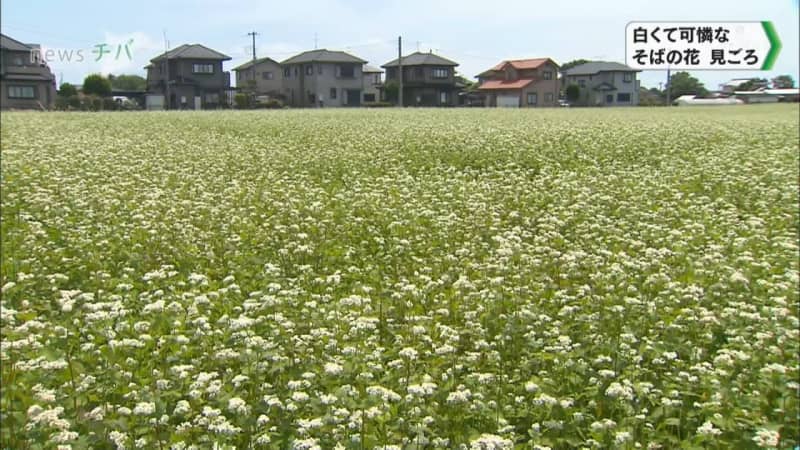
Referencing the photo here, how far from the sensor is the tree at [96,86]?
249 feet

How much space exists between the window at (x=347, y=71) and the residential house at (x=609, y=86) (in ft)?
97.3

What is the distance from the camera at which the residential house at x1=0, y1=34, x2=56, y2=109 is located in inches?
2611

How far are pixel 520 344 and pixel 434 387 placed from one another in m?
1.59

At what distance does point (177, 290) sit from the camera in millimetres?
7500

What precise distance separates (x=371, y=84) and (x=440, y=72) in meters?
12.7

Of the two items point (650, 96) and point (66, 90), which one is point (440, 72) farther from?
point (66, 90)

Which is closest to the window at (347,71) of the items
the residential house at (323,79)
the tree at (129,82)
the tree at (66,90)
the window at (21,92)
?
the residential house at (323,79)

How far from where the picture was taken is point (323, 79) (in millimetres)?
90312

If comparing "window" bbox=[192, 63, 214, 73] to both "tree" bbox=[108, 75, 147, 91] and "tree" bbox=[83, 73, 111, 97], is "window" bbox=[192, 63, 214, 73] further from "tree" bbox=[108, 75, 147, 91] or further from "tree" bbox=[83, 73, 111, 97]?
"tree" bbox=[108, 75, 147, 91]

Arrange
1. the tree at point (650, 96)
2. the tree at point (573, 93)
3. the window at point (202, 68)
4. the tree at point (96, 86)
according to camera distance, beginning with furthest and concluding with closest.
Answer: the tree at point (573, 93)
the tree at point (650, 96)
the window at point (202, 68)
the tree at point (96, 86)

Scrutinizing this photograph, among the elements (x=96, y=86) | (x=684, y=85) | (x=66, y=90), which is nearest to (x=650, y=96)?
(x=684, y=85)

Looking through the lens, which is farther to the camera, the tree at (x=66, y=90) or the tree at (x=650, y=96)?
the tree at (x=650, y=96)

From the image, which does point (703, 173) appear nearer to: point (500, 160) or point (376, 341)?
point (500, 160)

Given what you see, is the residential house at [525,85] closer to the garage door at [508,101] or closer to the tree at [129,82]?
the garage door at [508,101]
